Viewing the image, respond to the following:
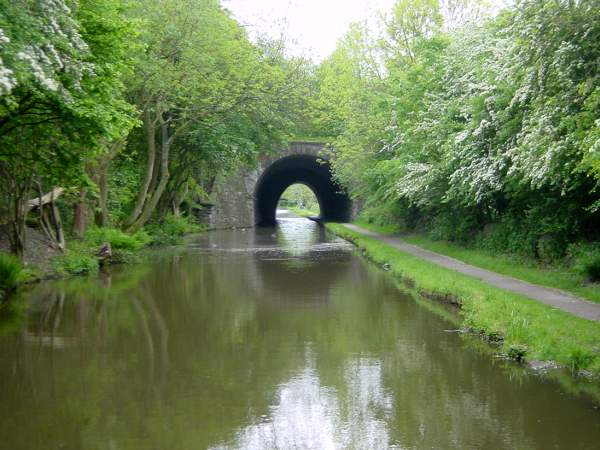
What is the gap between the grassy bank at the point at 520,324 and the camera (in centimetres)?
872

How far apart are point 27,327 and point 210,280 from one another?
703cm

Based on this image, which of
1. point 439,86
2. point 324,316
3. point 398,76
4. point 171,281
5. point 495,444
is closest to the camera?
point 495,444

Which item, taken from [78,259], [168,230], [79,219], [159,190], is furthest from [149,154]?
[78,259]

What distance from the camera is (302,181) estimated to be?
67938 millimetres

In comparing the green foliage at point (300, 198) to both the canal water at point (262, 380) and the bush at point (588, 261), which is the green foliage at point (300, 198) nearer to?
the bush at point (588, 261)

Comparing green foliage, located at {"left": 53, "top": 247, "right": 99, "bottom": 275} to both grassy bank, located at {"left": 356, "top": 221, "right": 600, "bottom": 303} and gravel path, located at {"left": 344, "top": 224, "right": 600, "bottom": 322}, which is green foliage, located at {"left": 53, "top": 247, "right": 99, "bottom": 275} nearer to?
gravel path, located at {"left": 344, "top": 224, "right": 600, "bottom": 322}

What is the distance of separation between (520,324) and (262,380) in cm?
410

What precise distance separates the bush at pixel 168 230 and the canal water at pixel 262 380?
631 inches

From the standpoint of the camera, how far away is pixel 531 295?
42.7ft

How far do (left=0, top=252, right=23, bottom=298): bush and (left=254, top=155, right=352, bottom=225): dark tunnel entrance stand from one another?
120ft

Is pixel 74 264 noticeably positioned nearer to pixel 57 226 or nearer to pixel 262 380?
pixel 57 226

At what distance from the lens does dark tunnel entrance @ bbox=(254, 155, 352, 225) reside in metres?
54.7

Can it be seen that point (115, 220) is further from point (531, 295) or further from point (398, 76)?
point (531, 295)

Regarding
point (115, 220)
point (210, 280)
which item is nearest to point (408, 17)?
point (115, 220)
